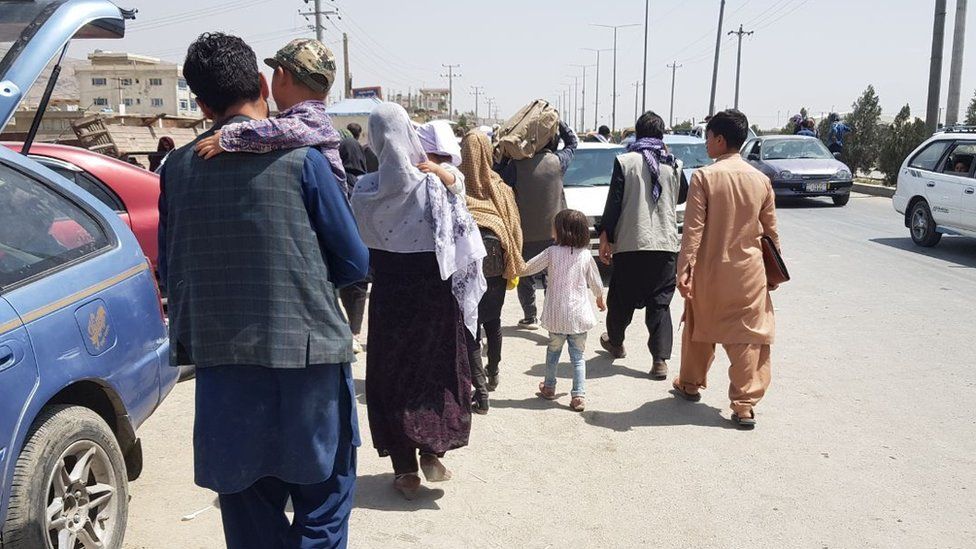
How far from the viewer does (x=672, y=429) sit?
16.2 ft

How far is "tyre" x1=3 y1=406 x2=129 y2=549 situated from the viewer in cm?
268

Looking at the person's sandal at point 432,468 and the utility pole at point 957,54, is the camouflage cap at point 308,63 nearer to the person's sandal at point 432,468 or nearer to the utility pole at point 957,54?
the person's sandal at point 432,468

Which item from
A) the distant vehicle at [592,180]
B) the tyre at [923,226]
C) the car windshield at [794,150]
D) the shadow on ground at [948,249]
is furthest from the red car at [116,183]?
the car windshield at [794,150]

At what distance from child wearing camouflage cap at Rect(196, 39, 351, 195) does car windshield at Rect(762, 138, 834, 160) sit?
16949mm

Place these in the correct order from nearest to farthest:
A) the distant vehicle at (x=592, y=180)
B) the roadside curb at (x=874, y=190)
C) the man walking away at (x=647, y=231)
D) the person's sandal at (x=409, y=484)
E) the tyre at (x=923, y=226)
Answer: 1. the person's sandal at (x=409, y=484)
2. the man walking away at (x=647, y=231)
3. the distant vehicle at (x=592, y=180)
4. the tyre at (x=923, y=226)
5. the roadside curb at (x=874, y=190)

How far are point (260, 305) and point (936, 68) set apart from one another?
2104 cm

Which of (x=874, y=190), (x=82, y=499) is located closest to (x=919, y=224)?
(x=874, y=190)

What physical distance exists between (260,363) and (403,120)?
155cm

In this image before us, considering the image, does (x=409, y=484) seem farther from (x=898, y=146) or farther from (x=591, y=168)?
(x=898, y=146)

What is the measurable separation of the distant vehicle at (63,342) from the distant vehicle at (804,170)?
1542cm

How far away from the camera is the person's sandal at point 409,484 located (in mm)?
3988

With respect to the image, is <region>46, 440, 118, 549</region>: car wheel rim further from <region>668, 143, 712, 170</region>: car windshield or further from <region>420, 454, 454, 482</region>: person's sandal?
<region>668, 143, 712, 170</region>: car windshield

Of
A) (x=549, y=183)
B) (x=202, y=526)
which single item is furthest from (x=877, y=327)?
(x=202, y=526)

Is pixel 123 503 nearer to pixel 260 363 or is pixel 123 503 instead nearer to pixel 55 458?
pixel 55 458
